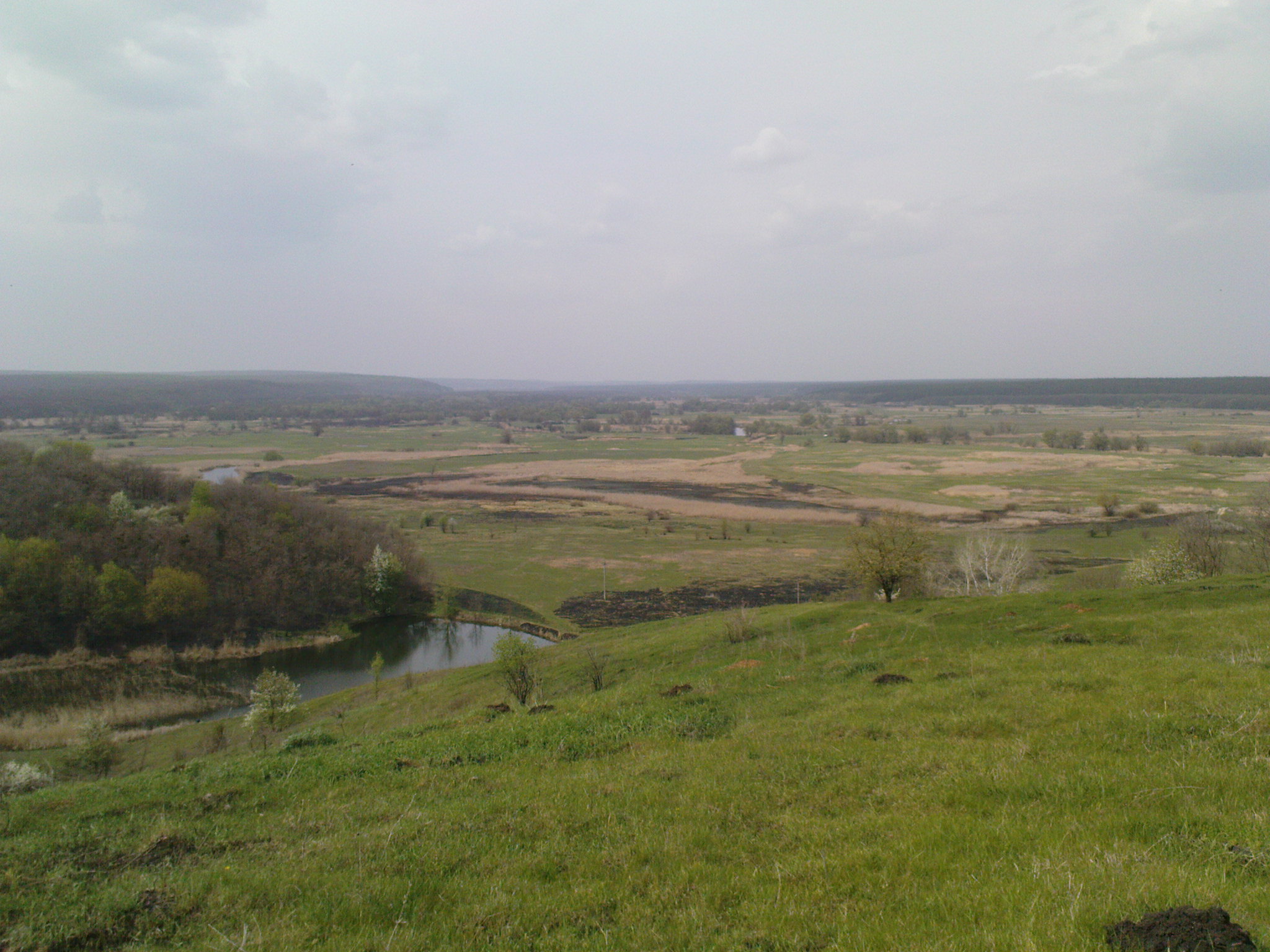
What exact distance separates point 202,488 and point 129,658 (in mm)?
21272

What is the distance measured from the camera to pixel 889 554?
3588 centimetres

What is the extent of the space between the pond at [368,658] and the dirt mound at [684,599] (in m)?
6.47

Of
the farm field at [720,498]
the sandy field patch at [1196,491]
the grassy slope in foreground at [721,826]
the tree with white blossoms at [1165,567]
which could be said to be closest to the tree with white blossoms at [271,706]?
the grassy slope in foreground at [721,826]

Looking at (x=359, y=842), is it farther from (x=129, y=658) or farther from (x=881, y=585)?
(x=129, y=658)

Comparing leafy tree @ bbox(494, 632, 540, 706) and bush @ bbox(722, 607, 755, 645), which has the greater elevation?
leafy tree @ bbox(494, 632, 540, 706)

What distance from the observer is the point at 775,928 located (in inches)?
217

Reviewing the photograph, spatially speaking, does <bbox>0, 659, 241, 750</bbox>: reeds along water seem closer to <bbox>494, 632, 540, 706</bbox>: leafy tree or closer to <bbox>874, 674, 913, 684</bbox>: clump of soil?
<bbox>494, 632, 540, 706</bbox>: leafy tree

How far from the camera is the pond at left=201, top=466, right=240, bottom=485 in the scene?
120 meters

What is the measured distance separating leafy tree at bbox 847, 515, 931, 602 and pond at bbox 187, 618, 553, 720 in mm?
27117

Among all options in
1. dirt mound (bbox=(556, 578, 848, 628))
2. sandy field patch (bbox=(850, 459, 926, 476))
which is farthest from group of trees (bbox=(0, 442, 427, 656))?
sandy field patch (bbox=(850, 459, 926, 476))

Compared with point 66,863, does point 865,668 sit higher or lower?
lower

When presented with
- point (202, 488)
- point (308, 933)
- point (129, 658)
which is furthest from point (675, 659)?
point (202, 488)

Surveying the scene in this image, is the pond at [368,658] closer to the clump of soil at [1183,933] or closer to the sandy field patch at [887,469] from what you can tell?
the clump of soil at [1183,933]

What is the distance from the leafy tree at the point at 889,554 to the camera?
35.9m
